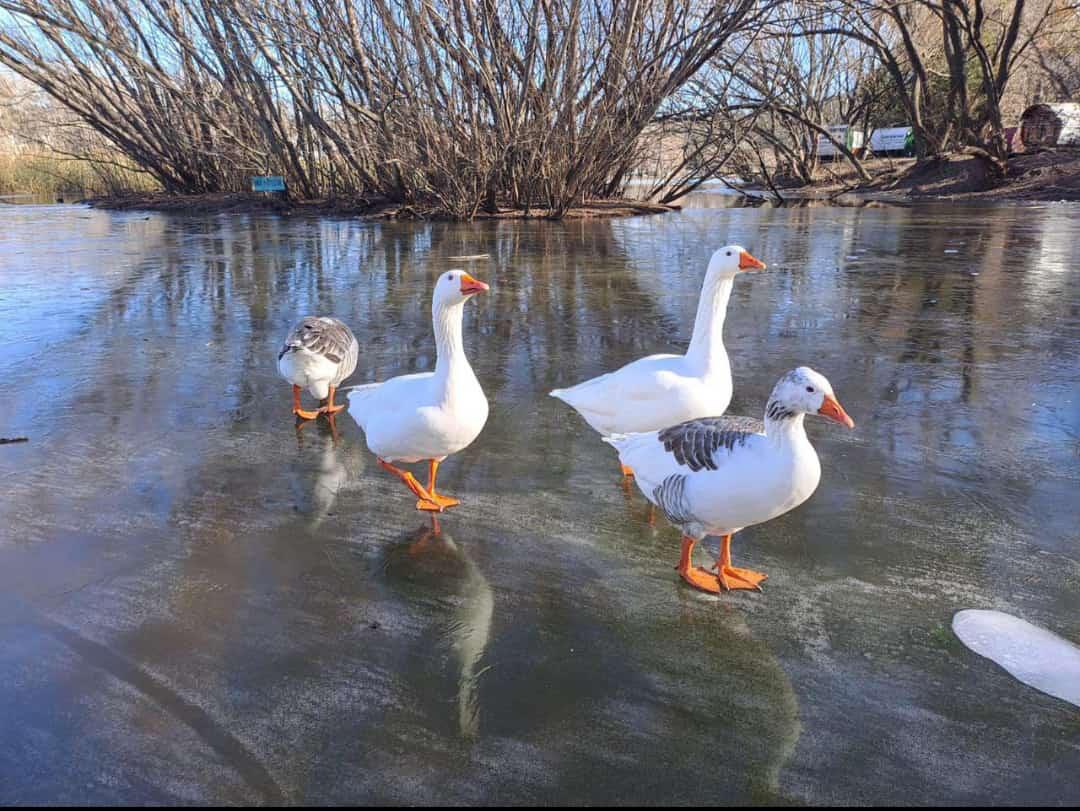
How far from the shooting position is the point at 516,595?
3.17 metres

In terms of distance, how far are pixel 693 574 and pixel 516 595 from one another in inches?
30.5

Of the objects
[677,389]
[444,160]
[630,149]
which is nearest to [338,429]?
[677,389]

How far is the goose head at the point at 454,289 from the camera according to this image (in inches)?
166

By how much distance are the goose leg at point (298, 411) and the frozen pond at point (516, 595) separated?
0.44ft

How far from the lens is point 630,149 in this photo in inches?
882

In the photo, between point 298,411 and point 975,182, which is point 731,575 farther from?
point 975,182

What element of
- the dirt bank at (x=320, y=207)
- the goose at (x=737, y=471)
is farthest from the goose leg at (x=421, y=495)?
the dirt bank at (x=320, y=207)

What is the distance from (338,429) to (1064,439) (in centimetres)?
466

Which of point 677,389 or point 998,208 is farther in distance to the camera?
point 998,208

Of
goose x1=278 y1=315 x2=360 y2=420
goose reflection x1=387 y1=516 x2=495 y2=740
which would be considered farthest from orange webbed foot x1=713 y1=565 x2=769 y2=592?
goose x1=278 y1=315 x2=360 y2=420

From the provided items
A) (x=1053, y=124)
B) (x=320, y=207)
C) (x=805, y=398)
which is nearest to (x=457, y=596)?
(x=805, y=398)

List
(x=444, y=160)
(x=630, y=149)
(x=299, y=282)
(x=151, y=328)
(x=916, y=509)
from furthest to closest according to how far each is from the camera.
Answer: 1. (x=630, y=149)
2. (x=444, y=160)
3. (x=299, y=282)
4. (x=151, y=328)
5. (x=916, y=509)

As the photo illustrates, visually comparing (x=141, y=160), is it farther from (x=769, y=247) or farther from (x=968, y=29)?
(x=968, y=29)

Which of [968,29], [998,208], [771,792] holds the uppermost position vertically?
[968,29]
